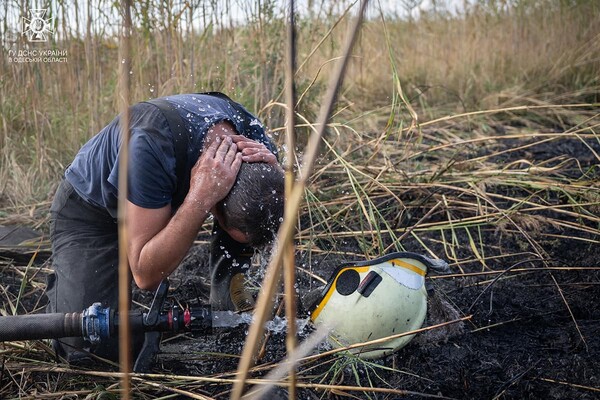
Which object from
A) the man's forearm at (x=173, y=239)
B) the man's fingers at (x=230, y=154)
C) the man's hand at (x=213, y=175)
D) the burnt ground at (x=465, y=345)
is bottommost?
the burnt ground at (x=465, y=345)

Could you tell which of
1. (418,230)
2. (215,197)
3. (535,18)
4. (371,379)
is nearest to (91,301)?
(215,197)

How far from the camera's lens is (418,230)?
3553mm

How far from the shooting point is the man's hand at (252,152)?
2.37 metres

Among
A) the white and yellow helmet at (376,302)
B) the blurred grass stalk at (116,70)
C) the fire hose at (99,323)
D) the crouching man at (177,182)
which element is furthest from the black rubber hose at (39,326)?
the blurred grass stalk at (116,70)

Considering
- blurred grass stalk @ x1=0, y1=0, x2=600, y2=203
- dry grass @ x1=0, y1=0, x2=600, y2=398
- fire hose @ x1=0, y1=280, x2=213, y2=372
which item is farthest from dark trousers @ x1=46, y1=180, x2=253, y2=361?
blurred grass stalk @ x1=0, y1=0, x2=600, y2=203

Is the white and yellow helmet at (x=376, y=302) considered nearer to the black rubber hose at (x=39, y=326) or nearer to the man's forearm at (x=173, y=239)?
the man's forearm at (x=173, y=239)

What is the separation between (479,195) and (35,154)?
272 cm

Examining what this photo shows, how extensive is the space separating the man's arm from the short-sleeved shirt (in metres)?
0.06

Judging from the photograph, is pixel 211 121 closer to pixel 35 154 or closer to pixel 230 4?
pixel 230 4

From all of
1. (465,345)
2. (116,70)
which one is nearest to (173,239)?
(465,345)

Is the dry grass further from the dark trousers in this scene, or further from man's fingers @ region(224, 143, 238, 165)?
man's fingers @ region(224, 143, 238, 165)

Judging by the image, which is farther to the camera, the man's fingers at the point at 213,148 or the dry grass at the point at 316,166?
the dry grass at the point at 316,166

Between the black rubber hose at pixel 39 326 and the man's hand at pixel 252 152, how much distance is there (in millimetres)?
751

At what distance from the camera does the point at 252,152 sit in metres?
2.39
